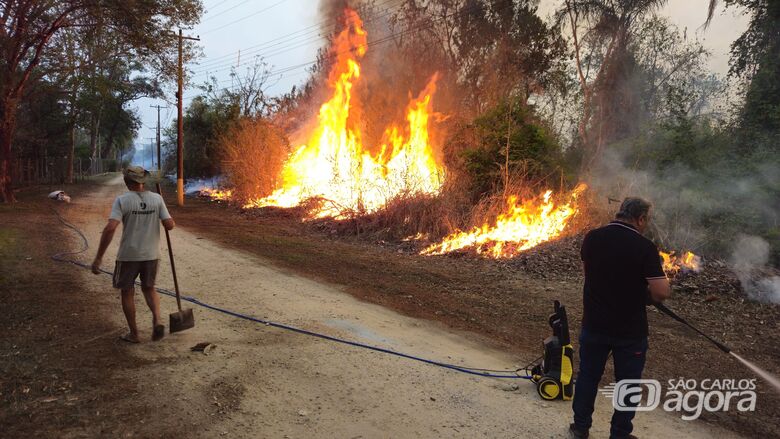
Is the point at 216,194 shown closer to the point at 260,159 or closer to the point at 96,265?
the point at 260,159

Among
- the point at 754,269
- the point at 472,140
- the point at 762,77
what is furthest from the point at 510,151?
the point at 762,77

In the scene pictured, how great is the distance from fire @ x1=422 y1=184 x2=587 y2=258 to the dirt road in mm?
4877

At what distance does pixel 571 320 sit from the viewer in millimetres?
6543

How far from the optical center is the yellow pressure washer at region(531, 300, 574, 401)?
402cm

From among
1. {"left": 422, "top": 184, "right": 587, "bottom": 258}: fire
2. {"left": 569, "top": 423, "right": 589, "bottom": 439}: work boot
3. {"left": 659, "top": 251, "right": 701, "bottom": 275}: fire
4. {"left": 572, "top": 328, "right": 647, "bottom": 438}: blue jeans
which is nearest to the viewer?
{"left": 572, "top": 328, "right": 647, "bottom": 438}: blue jeans

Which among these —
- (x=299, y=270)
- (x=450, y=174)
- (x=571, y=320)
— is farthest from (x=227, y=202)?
(x=571, y=320)

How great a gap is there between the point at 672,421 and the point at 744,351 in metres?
2.57

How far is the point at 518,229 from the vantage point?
1112 cm

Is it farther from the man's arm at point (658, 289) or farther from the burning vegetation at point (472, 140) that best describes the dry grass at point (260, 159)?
the man's arm at point (658, 289)

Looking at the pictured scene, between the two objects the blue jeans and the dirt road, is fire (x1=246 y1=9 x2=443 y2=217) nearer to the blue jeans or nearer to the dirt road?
the dirt road

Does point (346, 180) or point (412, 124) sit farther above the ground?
point (412, 124)

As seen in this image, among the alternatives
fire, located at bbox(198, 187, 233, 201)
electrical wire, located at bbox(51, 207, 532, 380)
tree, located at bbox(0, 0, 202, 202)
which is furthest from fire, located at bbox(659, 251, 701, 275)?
fire, located at bbox(198, 187, 233, 201)

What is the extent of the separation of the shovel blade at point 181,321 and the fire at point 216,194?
1866 cm

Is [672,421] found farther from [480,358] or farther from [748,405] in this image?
[480,358]
